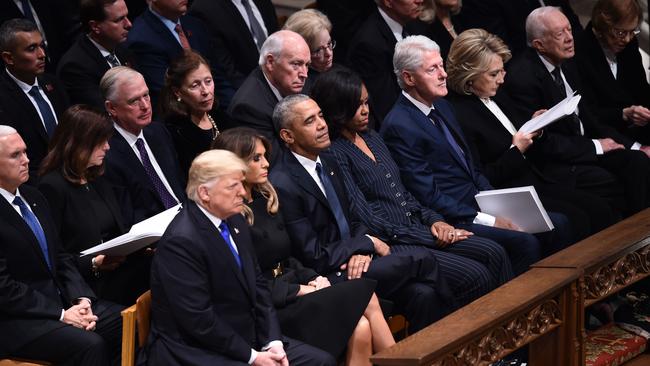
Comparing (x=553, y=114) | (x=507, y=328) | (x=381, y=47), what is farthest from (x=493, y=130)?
(x=507, y=328)

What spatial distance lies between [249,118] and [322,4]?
Result: 188cm

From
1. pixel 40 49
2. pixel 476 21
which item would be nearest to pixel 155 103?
pixel 40 49

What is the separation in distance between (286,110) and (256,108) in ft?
1.05

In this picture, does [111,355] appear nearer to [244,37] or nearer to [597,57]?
[244,37]

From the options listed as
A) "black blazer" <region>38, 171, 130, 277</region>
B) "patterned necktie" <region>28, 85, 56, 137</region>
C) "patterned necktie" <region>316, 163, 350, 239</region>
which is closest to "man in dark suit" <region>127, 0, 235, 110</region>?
"patterned necktie" <region>28, 85, 56, 137</region>

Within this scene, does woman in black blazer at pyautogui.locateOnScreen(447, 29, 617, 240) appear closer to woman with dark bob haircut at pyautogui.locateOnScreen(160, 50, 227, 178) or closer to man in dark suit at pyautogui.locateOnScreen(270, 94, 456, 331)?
man in dark suit at pyautogui.locateOnScreen(270, 94, 456, 331)

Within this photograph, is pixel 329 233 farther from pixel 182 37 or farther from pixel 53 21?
pixel 53 21

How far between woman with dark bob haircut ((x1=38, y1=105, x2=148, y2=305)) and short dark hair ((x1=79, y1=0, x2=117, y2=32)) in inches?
43.0

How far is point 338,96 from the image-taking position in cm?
506

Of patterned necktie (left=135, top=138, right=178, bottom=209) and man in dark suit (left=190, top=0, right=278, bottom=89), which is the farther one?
man in dark suit (left=190, top=0, right=278, bottom=89)

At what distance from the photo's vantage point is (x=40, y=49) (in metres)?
5.21

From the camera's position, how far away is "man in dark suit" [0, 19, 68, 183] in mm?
5066

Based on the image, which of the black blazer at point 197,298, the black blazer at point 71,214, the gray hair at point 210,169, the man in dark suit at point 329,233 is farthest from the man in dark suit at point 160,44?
the black blazer at point 197,298

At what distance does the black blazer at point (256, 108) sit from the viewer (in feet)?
16.6
